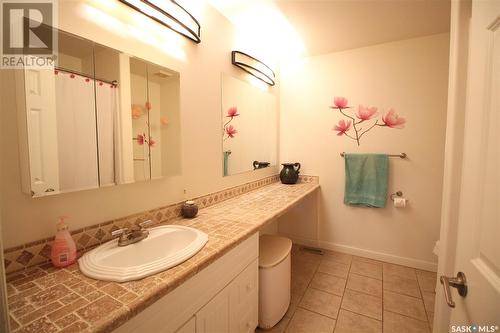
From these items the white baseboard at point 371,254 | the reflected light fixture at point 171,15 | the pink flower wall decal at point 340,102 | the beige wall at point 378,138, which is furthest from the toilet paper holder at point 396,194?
the reflected light fixture at point 171,15

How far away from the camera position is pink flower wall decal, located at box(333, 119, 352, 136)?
8.13 feet

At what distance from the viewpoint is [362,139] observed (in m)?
2.43

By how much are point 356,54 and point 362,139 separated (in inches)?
36.7

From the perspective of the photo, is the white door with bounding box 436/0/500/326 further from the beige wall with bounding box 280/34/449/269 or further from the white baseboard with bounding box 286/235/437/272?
the white baseboard with bounding box 286/235/437/272

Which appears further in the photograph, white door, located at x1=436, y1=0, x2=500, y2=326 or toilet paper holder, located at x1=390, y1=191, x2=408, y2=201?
toilet paper holder, located at x1=390, y1=191, x2=408, y2=201

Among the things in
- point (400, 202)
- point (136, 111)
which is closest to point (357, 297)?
point (400, 202)

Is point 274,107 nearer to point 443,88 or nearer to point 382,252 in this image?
point 443,88

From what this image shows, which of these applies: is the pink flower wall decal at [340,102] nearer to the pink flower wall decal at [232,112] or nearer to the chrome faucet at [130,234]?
the pink flower wall decal at [232,112]

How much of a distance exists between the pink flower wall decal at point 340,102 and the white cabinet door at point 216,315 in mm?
2226

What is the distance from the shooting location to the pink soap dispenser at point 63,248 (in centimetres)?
84

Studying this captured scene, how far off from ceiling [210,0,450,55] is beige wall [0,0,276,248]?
0.33m

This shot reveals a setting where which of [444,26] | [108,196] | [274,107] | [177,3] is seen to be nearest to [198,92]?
[177,3]

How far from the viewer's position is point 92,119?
1010 millimetres

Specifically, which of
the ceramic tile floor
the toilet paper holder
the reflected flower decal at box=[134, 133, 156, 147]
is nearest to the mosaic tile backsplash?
the reflected flower decal at box=[134, 133, 156, 147]
